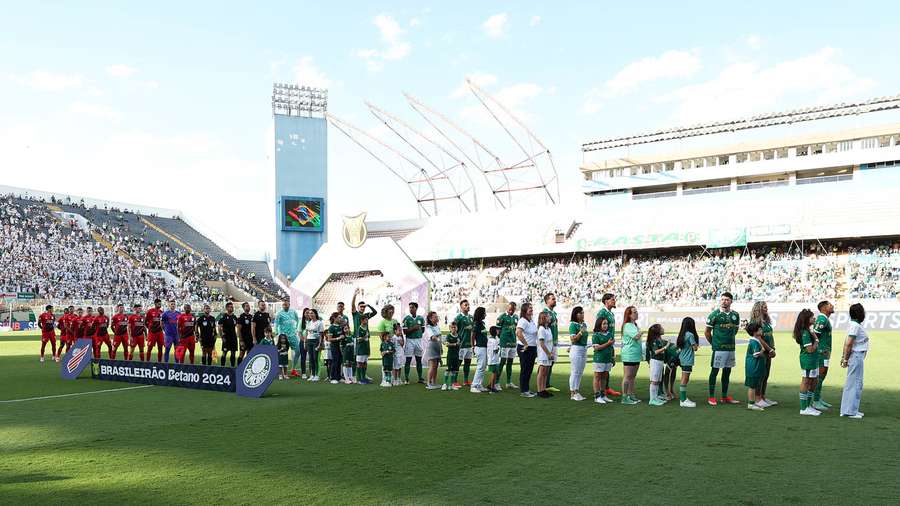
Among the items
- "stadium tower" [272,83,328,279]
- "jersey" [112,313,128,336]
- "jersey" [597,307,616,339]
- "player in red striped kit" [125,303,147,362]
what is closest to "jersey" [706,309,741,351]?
"jersey" [597,307,616,339]

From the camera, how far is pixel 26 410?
1121 centimetres

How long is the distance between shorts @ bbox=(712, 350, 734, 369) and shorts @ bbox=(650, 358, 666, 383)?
2.74ft

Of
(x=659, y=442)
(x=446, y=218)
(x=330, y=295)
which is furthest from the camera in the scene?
(x=446, y=218)

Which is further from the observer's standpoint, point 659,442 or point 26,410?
point 26,410

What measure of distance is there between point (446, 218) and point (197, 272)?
24.8 m

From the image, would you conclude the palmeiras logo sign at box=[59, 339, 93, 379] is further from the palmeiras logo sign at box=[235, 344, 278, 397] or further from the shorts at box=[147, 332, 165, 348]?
the palmeiras logo sign at box=[235, 344, 278, 397]

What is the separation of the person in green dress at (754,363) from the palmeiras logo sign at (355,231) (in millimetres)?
24542

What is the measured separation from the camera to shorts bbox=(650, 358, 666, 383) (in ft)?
37.3

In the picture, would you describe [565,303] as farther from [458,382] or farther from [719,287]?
[458,382]

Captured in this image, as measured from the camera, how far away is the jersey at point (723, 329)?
11023 millimetres

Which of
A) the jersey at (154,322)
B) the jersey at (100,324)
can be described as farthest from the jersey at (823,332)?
the jersey at (100,324)

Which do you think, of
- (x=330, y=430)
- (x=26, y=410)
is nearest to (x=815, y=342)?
(x=330, y=430)

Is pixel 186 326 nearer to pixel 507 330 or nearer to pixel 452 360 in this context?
pixel 452 360

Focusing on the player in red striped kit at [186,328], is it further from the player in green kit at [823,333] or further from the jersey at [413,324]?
the player in green kit at [823,333]
